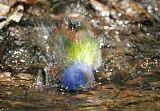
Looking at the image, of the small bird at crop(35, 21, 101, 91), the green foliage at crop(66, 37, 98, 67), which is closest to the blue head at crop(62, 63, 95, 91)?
the small bird at crop(35, 21, 101, 91)

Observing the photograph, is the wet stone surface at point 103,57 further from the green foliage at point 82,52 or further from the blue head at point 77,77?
the green foliage at point 82,52

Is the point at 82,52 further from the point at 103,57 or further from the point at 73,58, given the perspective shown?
the point at 103,57

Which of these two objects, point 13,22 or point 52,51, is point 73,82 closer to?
point 52,51

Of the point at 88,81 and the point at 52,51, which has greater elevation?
the point at 52,51

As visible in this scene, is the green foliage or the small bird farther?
the green foliage

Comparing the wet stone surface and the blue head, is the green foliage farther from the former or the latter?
the wet stone surface

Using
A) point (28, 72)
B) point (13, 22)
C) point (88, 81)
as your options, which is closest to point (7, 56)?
point (28, 72)

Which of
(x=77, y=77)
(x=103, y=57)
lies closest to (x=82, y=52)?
(x=77, y=77)

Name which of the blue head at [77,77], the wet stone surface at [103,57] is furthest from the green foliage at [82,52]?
the wet stone surface at [103,57]
